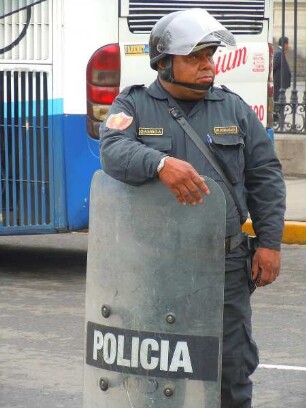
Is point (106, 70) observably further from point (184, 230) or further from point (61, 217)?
point (184, 230)

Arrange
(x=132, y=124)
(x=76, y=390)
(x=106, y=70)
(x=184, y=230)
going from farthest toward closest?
1. (x=106, y=70)
2. (x=76, y=390)
3. (x=132, y=124)
4. (x=184, y=230)

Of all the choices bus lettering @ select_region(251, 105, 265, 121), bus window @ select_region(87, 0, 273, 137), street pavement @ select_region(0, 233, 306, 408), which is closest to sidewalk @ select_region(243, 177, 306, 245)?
street pavement @ select_region(0, 233, 306, 408)

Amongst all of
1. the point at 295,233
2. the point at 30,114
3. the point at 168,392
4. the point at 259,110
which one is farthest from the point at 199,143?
the point at 295,233

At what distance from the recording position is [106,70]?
8492mm

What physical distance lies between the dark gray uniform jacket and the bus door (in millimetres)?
4295

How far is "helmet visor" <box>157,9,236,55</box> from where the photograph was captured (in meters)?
4.19

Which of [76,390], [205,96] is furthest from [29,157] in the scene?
[205,96]

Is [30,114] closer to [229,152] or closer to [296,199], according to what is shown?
[229,152]

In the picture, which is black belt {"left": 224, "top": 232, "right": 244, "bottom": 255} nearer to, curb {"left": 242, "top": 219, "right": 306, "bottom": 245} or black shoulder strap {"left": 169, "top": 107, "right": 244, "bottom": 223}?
black shoulder strap {"left": 169, "top": 107, "right": 244, "bottom": 223}

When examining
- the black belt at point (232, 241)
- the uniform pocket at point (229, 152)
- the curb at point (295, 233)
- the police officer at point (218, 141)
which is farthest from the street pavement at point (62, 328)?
the uniform pocket at point (229, 152)

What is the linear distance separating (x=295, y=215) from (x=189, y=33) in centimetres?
761

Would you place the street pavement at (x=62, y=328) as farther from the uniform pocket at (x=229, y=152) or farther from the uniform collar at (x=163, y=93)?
the uniform collar at (x=163, y=93)

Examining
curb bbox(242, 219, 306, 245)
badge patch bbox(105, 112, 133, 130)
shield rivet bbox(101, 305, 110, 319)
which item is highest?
badge patch bbox(105, 112, 133, 130)

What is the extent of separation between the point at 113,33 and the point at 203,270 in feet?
16.0
